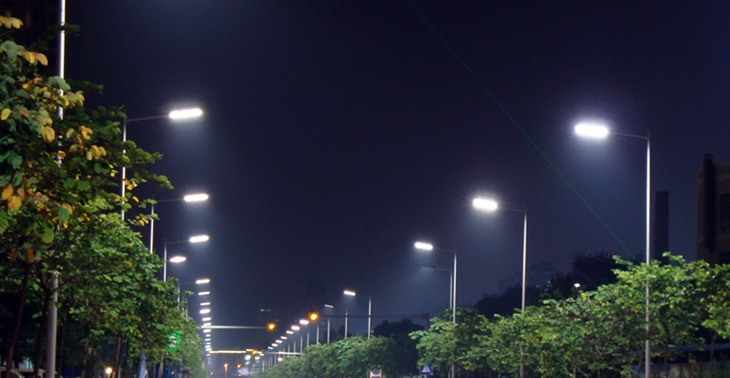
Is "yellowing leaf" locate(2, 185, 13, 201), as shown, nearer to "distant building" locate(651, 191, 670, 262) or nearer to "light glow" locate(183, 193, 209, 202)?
"light glow" locate(183, 193, 209, 202)

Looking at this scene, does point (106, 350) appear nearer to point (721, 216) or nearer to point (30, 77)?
point (721, 216)

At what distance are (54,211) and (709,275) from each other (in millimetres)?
20789

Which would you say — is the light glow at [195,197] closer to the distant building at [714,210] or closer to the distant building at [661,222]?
the distant building at [714,210]

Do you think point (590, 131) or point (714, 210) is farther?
point (714, 210)

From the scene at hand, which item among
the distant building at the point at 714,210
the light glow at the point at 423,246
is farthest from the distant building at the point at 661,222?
the light glow at the point at 423,246

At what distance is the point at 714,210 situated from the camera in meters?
76.9

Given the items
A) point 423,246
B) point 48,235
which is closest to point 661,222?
point 423,246

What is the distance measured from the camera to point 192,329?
167 feet

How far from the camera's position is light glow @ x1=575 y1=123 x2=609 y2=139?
29.2m

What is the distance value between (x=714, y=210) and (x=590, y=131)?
51207 mm

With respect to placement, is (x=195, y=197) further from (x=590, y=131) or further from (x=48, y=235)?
(x=48, y=235)

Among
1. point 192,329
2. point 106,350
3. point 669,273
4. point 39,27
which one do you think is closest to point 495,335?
point 192,329

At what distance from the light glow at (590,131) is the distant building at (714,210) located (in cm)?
5008

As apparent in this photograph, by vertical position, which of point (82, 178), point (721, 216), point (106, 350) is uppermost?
point (721, 216)
